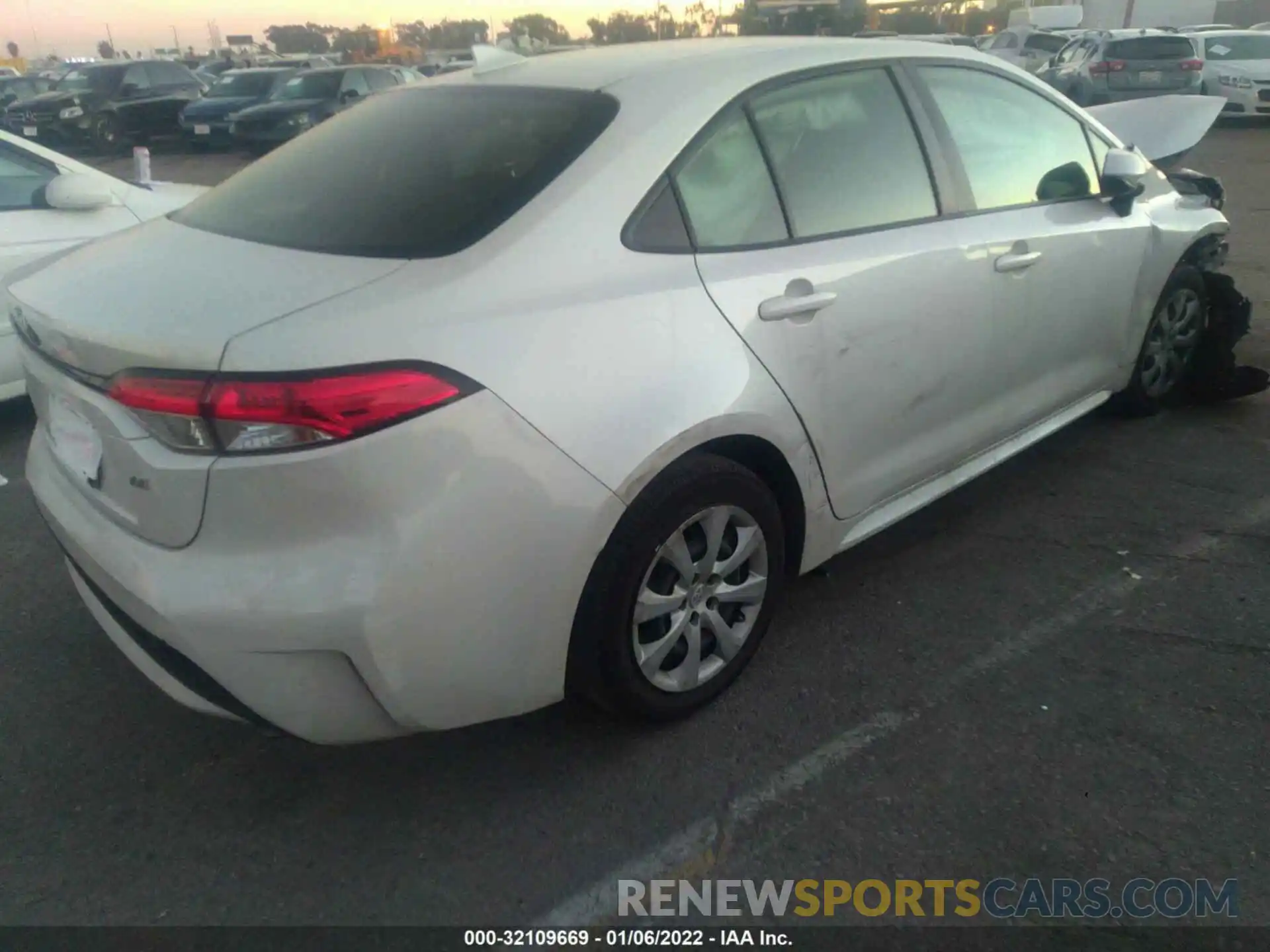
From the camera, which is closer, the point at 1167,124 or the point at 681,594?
the point at 681,594

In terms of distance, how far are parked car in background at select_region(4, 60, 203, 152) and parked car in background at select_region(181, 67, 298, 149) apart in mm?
1103

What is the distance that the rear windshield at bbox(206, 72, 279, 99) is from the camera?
66.7 feet

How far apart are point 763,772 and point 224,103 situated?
2024 centimetres

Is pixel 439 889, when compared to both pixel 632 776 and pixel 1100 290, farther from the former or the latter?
pixel 1100 290

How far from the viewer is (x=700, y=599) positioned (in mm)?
2691

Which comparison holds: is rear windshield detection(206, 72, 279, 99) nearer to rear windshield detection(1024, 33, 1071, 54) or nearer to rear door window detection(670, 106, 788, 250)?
rear windshield detection(1024, 33, 1071, 54)

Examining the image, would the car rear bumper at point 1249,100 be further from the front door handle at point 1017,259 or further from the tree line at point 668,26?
the front door handle at point 1017,259

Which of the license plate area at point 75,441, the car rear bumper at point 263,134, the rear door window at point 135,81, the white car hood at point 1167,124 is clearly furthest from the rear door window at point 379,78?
the license plate area at point 75,441

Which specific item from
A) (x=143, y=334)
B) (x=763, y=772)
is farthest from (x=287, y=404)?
(x=763, y=772)

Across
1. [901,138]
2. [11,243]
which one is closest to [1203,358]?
[901,138]

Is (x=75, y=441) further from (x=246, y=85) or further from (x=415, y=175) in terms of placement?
(x=246, y=85)

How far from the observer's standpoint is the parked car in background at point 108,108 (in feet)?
66.9

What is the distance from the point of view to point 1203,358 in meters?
4.93

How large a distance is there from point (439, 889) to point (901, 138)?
250 centimetres
